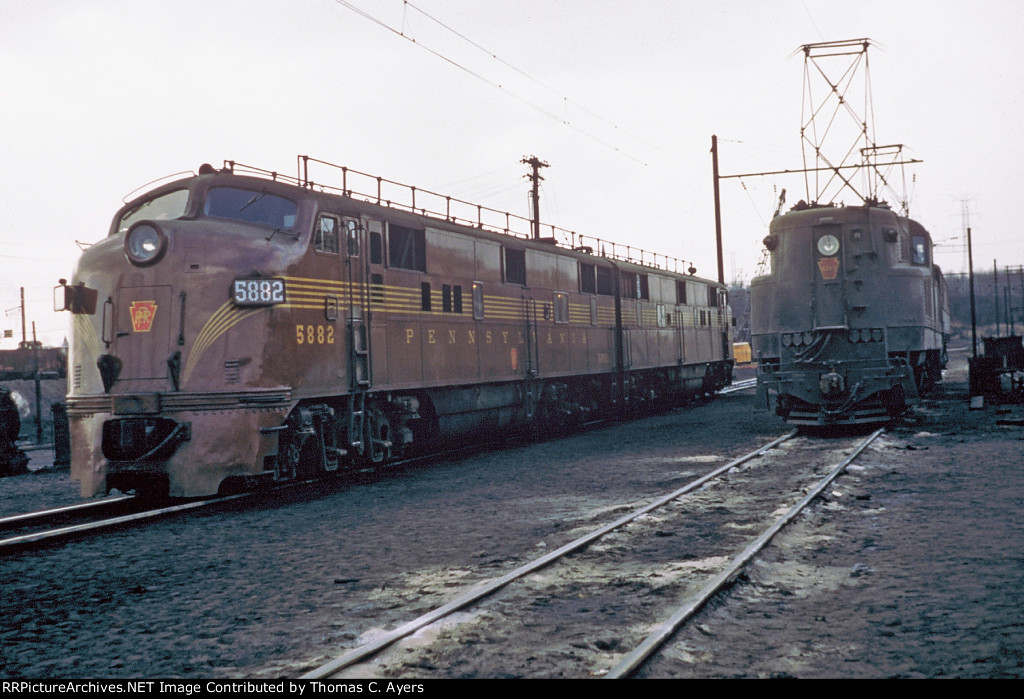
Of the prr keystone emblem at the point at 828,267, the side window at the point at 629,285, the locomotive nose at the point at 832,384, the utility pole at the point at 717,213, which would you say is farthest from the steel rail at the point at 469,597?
the utility pole at the point at 717,213

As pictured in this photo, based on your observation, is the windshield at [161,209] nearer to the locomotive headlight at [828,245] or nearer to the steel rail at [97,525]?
the steel rail at [97,525]

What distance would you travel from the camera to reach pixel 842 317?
1573cm

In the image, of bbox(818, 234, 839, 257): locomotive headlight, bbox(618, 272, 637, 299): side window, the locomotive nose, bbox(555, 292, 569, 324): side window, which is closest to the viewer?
the locomotive nose

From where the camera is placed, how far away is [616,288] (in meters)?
22.2

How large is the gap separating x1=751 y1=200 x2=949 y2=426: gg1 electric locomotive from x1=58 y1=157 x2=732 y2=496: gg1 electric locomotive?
5.12 metres

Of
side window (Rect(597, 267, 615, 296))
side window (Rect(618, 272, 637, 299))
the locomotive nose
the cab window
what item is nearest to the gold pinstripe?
side window (Rect(597, 267, 615, 296))

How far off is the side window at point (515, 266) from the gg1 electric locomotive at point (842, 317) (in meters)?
4.65

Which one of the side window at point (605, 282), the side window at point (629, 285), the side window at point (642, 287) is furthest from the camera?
the side window at point (642, 287)

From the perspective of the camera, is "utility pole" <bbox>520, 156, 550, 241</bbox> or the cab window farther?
"utility pole" <bbox>520, 156, 550, 241</bbox>

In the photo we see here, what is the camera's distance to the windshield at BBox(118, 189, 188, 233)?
10.9 metres

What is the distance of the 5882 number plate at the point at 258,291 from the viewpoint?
10.0 metres

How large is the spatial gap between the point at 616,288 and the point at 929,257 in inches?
295

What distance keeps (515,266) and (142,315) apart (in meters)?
8.56

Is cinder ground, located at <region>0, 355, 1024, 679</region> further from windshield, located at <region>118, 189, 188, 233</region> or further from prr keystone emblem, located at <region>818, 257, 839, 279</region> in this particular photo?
prr keystone emblem, located at <region>818, 257, 839, 279</region>
